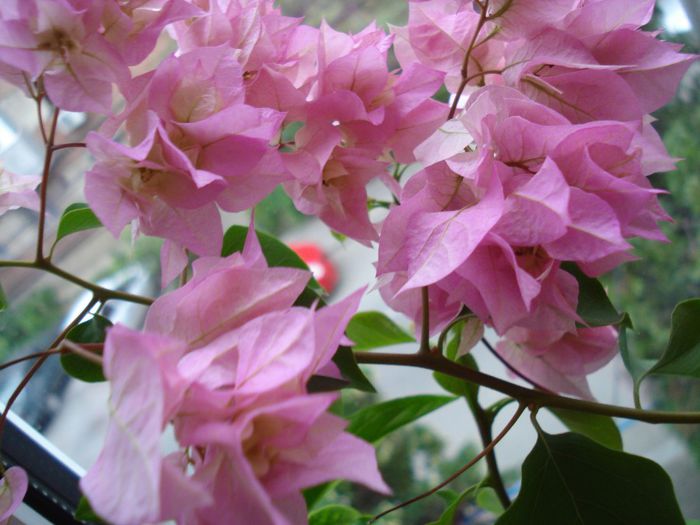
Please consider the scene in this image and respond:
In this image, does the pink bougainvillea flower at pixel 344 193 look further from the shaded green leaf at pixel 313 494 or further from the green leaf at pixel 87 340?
the shaded green leaf at pixel 313 494

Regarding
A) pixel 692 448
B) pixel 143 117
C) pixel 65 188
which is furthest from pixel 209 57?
pixel 692 448

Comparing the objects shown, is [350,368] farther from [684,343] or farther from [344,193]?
[684,343]

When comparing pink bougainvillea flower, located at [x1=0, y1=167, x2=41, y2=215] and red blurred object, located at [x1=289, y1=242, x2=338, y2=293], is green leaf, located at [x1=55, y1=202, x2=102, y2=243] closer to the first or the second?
pink bougainvillea flower, located at [x1=0, y1=167, x2=41, y2=215]

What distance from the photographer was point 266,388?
0.85ft

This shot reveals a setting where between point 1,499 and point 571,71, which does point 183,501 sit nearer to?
point 1,499

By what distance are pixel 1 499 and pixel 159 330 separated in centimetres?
13

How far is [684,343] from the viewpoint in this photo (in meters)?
0.46

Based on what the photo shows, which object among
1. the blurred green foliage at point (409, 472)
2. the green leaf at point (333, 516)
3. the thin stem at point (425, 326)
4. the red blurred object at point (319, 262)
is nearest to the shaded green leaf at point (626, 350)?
the thin stem at point (425, 326)

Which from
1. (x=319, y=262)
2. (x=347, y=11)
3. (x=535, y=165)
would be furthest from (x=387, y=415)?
(x=347, y=11)

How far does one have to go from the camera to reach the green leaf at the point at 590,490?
1.32 ft

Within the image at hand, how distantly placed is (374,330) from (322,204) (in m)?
0.23

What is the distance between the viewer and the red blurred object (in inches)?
46.3

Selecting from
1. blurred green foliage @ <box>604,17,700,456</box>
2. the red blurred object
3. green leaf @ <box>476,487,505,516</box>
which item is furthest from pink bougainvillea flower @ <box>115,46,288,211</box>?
blurred green foliage @ <box>604,17,700,456</box>

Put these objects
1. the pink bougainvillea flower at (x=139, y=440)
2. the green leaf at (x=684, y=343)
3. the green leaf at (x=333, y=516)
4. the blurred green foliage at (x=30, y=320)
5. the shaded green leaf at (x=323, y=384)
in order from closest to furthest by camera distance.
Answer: the pink bougainvillea flower at (x=139, y=440)
the shaded green leaf at (x=323, y=384)
the green leaf at (x=684, y=343)
the green leaf at (x=333, y=516)
the blurred green foliage at (x=30, y=320)
